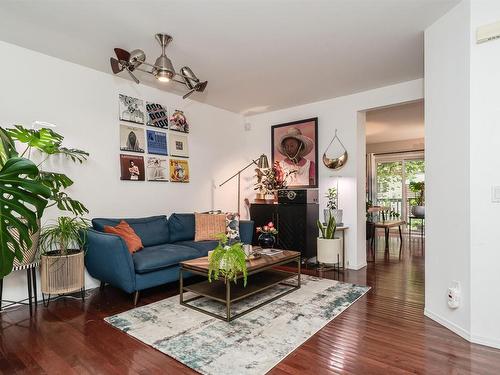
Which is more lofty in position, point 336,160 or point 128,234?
point 336,160

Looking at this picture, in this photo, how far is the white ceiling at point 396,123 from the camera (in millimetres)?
5168

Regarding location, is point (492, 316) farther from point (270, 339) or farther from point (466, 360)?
point (270, 339)

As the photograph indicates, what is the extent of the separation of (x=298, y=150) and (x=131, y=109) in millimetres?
2665

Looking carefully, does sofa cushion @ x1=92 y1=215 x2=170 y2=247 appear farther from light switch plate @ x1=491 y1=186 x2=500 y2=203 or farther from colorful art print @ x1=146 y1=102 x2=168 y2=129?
light switch plate @ x1=491 y1=186 x2=500 y2=203

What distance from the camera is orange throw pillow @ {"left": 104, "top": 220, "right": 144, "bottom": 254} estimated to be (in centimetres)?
322

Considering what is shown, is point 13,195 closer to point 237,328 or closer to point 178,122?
point 237,328

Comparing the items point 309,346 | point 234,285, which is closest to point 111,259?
point 234,285

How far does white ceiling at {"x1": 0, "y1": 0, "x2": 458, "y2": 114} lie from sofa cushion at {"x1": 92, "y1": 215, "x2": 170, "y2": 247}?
186cm

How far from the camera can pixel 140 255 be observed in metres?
3.07

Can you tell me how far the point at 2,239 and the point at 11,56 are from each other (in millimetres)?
2516

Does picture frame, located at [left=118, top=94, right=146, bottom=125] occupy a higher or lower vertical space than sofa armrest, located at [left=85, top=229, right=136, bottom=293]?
higher

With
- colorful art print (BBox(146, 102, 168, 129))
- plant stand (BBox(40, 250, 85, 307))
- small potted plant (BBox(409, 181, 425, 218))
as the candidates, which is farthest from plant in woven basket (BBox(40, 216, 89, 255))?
small potted plant (BBox(409, 181, 425, 218))


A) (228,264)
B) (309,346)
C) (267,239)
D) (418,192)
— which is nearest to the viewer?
(309,346)

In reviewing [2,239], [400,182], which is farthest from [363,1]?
[400,182]
